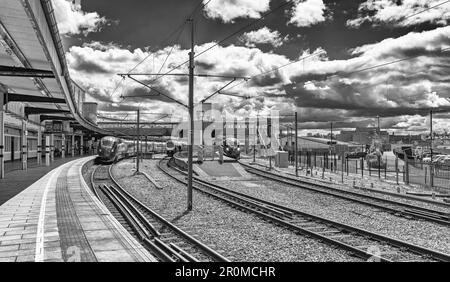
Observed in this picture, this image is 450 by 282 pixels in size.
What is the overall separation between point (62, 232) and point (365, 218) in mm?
10858

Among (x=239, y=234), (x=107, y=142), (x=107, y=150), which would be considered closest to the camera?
(x=239, y=234)

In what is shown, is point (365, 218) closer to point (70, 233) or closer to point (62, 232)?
point (70, 233)

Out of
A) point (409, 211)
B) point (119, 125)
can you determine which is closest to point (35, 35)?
point (409, 211)

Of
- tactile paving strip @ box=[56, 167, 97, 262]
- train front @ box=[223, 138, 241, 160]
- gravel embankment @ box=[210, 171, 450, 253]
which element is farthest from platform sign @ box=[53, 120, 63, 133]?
tactile paving strip @ box=[56, 167, 97, 262]

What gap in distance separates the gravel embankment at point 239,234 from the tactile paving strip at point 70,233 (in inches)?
129

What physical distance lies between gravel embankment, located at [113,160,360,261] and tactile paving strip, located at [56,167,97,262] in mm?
3281

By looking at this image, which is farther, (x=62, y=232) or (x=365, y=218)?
(x=365, y=218)

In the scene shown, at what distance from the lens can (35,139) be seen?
56.2 metres

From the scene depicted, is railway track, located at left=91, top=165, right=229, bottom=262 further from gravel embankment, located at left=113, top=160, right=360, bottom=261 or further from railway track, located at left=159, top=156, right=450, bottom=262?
railway track, located at left=159, top=156, right=450, bottom=262

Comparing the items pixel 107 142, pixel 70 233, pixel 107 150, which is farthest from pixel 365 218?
pixel 107 142

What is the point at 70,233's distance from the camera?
10.9 metres

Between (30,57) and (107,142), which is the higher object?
(30,57)
